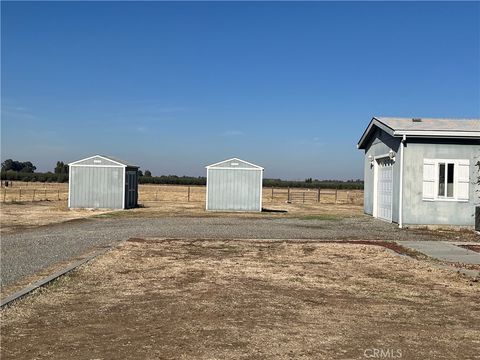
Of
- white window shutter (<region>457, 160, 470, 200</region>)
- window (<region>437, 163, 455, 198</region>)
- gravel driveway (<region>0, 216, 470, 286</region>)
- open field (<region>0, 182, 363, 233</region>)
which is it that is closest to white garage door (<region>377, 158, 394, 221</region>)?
gravel driveway (<region>0, 216, 470, 286</region>)

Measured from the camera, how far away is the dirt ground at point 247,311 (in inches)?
197

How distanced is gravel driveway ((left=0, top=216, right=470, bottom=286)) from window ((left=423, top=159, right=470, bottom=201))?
1.87 meters

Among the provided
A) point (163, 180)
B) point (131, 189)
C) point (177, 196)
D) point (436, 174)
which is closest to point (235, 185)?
point (131, 189)

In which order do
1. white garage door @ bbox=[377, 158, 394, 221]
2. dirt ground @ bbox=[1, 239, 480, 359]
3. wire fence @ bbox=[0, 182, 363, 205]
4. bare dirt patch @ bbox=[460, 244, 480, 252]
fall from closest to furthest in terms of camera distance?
dirt ground @ bbox=[1, 239, 480, 359] < bare dirt patch @ bbox=[460, 244, 480, 252] < white garage door @ bbox=[377, 158, 394, 221] < wire fence @ bbox=[0, 182, 363, 205]

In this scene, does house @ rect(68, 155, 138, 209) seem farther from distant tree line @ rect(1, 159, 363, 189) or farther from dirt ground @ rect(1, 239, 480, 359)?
distant tree line @ rect(1, 159, 363, 189)

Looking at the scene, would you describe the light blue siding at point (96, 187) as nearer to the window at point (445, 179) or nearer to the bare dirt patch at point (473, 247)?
the window at point (445, 179)

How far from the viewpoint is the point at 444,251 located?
12.3 metres

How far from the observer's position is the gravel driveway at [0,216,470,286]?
35.5 feet

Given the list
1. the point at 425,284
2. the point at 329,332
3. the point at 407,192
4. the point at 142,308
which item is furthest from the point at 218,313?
the point at 407,192

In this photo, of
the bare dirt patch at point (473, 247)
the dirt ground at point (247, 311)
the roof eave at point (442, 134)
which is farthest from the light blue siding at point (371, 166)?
the dirt ground at point (247, 311)

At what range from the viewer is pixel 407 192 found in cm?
1842

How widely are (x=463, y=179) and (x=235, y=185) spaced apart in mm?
12439

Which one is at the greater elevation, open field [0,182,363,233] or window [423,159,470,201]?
window [423,159,470,201]

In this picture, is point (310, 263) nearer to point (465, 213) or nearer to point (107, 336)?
point (107, 336)
